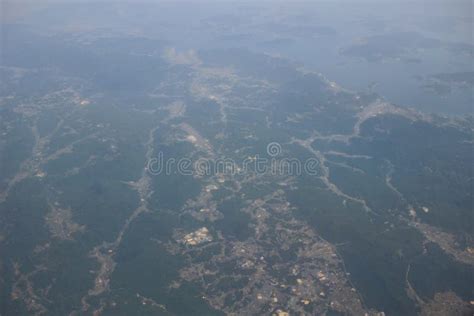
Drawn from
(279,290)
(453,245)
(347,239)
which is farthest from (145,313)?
(453,245)

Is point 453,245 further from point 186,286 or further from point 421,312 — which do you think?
point 186,286

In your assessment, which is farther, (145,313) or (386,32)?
(386,32)

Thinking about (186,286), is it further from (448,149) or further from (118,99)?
(118,99)

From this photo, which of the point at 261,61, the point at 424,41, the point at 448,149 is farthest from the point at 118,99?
the point at 424,41

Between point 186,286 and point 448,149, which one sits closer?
point 186,286

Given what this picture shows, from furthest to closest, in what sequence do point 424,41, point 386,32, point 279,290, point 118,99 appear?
1. point 386,32
2. point 424,41
3. point 118,99
4. point 279,290

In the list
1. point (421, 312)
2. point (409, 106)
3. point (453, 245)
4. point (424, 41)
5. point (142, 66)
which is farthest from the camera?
point (424, 41)
